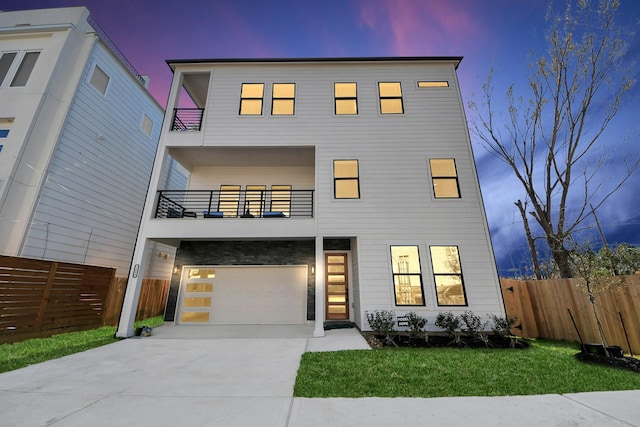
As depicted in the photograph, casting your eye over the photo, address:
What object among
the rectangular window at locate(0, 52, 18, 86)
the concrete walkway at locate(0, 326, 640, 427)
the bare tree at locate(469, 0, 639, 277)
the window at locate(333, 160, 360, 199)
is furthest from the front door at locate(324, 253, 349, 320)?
the rectangular window at locate(0, 52, 18, 86)

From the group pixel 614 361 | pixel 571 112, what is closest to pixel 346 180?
pixel 614 361

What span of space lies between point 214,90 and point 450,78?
936 centimetres

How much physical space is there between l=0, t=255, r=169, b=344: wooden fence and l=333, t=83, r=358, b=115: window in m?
10.3

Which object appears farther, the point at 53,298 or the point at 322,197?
the point at 322,197

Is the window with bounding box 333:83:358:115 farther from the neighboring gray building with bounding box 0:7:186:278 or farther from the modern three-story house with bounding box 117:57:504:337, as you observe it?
the neighboring gray building with bounding box 0:7:186:278

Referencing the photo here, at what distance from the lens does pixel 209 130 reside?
9.03 meters

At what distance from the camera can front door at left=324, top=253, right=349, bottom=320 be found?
8.78 m

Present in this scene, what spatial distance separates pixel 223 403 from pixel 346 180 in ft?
22.9

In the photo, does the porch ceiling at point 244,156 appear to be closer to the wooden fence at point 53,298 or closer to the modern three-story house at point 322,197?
the modern three-story house at point 322,197

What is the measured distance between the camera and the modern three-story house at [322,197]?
7.70 meters

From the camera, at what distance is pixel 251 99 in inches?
379

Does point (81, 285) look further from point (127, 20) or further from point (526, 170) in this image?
point (526, 170)

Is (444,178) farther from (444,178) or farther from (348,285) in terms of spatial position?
(348,285)

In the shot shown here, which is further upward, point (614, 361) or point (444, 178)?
point (444, 178)
